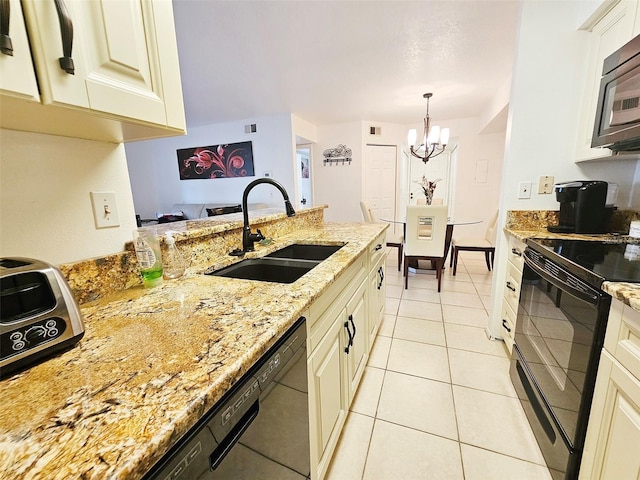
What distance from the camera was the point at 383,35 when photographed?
2285mm

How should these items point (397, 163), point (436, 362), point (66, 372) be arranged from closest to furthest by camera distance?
point (66, 372)
point (436, 362)
point (397, 163)

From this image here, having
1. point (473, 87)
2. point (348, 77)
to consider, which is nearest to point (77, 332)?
point (348, 77)

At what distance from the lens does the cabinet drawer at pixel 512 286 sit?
5.69ft

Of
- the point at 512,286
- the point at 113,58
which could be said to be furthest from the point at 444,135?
the point at 113,58

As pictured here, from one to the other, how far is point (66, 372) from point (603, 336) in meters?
1.46

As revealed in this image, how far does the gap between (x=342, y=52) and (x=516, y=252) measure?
2.22m

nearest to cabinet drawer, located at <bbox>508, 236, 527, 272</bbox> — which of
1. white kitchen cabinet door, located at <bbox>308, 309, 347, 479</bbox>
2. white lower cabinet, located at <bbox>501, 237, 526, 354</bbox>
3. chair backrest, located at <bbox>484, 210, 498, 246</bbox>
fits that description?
white lower cabinet, located at <bbox>501, 237, 526, 354</bbox>

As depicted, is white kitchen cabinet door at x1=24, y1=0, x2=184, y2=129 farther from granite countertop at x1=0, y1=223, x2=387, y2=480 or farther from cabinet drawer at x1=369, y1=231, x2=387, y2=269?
cabinet drawer at x1=369, y1=231, x2=387, y2=269

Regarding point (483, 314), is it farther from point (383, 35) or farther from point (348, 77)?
point (348, 77)

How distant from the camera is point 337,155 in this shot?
17.4 ft

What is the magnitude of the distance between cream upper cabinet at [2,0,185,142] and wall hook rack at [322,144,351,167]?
4.59 m

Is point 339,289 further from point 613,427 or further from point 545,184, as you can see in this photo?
point 545,184

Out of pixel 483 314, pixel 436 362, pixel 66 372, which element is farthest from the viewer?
pixel 483 314

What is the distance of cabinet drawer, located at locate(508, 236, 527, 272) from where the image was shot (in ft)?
5.58
